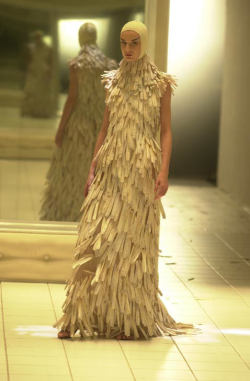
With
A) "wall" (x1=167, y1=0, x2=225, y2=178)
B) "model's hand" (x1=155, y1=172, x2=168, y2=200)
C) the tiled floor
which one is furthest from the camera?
"wall" (x1=167, y1=0, x2=225, y2=178)

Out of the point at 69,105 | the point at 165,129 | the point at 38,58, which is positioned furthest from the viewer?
the point at 69,105

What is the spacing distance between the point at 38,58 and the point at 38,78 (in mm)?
111

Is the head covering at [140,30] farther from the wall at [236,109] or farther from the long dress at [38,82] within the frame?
the wall at [236,109]

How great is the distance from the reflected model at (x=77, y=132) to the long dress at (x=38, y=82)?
0.42 feet

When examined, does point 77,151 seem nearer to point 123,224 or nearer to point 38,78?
point 38,78

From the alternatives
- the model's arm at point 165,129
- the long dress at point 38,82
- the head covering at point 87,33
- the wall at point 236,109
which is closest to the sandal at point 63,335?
the model's arm at point 165,129

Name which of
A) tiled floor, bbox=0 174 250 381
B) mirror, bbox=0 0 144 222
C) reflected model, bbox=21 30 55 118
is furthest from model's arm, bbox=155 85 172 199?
reflected model, bbox=21 30 55 118

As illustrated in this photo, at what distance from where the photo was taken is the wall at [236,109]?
30.5 feet

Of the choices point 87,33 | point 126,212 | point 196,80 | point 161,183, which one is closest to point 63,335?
point 126,212

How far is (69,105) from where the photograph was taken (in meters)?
5.46

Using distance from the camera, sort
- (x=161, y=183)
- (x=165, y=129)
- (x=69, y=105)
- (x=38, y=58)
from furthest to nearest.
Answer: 1. (x=69, y=105)
2. (x=38, y=58)
3. (x=165, y=129)
4. (x=161, y=183)

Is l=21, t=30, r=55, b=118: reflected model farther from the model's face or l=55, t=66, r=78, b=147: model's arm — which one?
the model's face

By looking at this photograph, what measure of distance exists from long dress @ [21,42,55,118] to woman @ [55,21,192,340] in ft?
3.40

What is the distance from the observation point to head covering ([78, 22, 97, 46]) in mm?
5324
